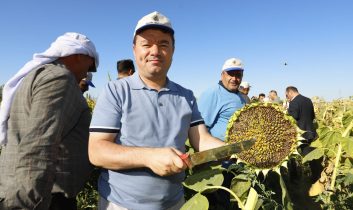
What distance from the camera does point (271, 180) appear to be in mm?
3900

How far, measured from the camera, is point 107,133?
1.61 metres

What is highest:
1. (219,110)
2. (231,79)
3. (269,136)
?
(269,136)

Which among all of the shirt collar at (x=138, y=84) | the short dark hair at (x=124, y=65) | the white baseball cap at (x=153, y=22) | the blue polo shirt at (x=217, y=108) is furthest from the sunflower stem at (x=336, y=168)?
the short dark hair at (x=124, y=65)

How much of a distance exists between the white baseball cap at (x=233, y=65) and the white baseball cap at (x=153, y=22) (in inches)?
95.2

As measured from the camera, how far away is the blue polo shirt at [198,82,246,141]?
3.47 meters

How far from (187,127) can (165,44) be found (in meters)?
0.41

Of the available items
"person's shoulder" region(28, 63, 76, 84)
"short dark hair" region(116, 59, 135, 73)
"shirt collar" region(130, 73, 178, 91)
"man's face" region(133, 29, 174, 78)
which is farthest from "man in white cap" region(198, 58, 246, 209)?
"person's shoulder" region(28, 63, 76, 84)

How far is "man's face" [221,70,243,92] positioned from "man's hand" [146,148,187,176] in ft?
8.21

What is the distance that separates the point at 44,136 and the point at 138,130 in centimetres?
42

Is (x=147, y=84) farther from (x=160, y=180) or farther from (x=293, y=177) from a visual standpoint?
(x=293, y=177)

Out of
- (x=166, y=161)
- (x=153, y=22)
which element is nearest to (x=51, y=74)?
(x=153, y=22)

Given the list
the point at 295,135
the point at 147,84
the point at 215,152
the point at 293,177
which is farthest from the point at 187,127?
the point at 293,177

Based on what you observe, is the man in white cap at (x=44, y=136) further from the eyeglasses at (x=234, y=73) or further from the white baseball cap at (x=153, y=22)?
the eyeglasses at (x=234, y=73)

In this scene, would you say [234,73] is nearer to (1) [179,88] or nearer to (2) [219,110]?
(2) [219,110]
